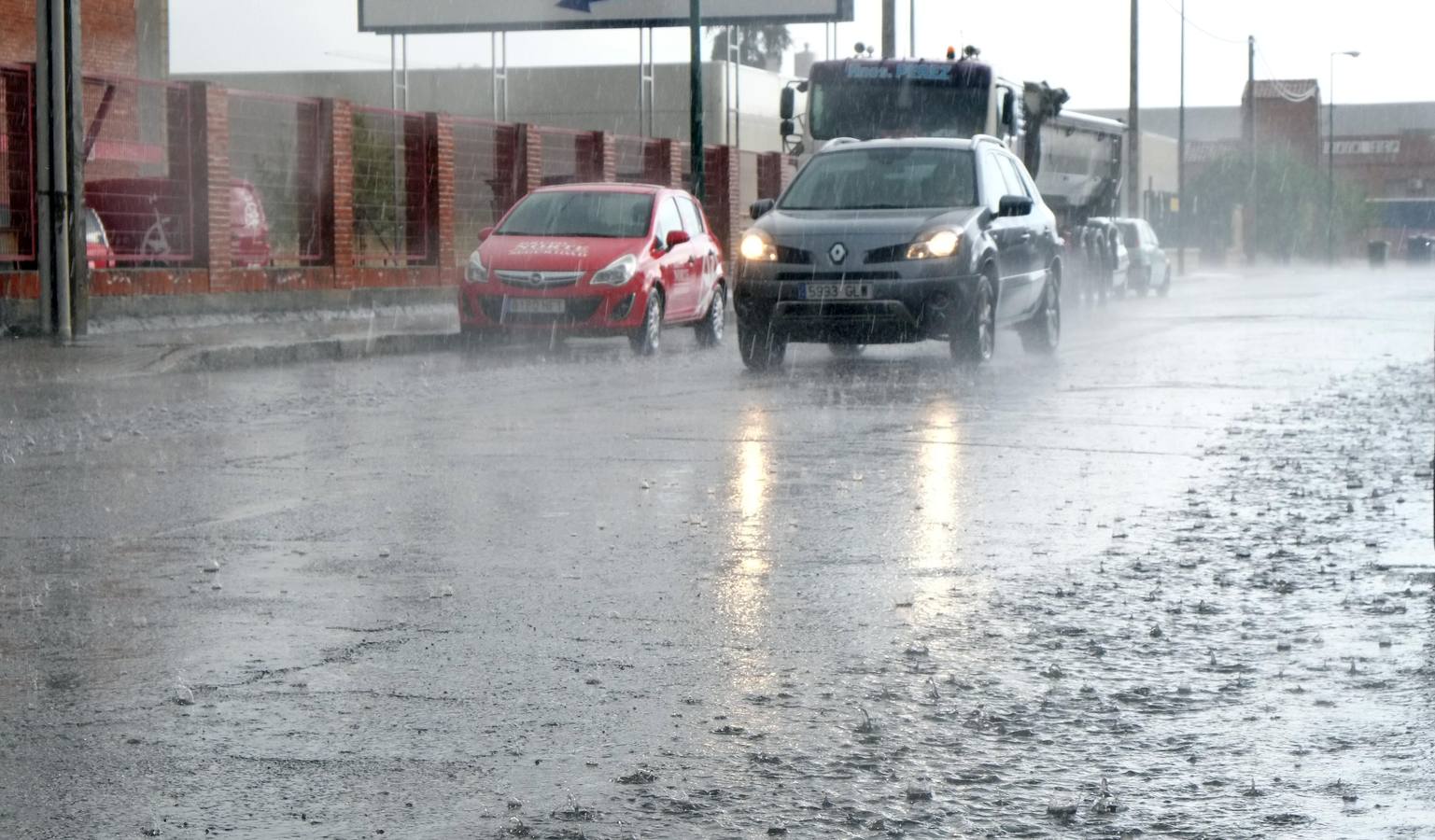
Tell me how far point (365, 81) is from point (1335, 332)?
170 ft

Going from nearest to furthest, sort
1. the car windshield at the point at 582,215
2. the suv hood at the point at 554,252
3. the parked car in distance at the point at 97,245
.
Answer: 1. the suv hood at the point at 554,252
2. the car windshield at the point at 582,215
3. the parked car in distance at the point at 97,245

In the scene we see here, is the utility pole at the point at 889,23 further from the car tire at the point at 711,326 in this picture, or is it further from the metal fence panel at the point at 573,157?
the car tire at the point at 711,326

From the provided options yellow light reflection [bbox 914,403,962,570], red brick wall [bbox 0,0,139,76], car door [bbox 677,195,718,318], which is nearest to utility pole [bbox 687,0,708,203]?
car door [bbox 677,195,718,318]

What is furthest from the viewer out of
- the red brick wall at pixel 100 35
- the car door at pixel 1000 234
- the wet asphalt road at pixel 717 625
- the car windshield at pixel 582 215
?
the red brick wall at pixel 100 35

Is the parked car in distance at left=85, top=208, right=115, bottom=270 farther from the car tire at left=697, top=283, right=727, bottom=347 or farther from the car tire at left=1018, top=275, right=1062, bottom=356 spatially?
the car tire at left=1018, top=275, right=1062, bottom=356

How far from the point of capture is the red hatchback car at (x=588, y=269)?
18547mm

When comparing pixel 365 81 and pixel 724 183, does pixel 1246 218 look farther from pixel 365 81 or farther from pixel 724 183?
pixel 724 183

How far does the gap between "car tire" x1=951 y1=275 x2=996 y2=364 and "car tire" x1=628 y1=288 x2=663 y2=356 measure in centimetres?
352

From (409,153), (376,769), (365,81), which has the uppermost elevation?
(365,81)

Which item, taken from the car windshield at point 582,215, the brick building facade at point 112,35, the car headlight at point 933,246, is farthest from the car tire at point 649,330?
the brick building facade at point 112,35

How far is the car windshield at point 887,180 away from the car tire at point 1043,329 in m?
1.81

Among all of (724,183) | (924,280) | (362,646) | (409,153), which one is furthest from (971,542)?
(724,183)

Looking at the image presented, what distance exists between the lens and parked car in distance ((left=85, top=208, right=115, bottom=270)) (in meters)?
21.1

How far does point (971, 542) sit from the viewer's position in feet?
24.9
